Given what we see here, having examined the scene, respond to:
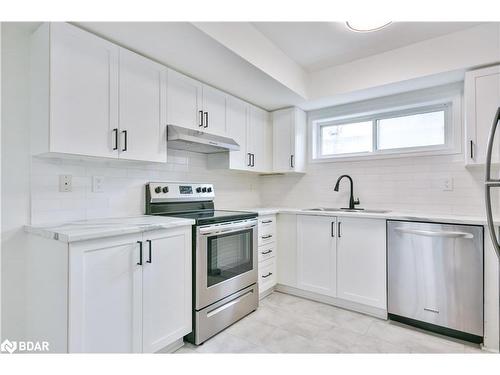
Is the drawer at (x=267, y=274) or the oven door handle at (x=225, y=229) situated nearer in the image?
the oven door handle at (x=225, y=229)

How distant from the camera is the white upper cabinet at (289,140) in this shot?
328cm

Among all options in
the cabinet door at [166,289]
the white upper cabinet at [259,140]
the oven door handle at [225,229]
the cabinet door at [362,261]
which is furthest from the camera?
the white upper cabinet at [259,140]

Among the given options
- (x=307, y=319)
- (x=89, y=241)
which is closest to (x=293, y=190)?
(x=307, y=319)

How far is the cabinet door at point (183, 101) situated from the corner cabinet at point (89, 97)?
137mm

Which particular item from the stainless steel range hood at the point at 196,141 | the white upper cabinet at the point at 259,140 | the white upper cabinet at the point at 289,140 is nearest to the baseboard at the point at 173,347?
the stainless steel range hood at the point at 196,141

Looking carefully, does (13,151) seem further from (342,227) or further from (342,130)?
(342,130)

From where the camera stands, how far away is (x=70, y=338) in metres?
1.34

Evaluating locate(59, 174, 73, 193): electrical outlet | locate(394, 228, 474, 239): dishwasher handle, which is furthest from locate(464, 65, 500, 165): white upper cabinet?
locate(59, 174, 73, 193): electrical outlet

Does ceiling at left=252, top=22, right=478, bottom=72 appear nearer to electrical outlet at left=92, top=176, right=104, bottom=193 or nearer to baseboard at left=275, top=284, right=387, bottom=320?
electrical outlet at left=92, top=176, right=104, bottom=193

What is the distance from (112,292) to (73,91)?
121cm

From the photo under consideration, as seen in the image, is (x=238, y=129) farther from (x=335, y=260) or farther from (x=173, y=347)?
(x=173, y=347)

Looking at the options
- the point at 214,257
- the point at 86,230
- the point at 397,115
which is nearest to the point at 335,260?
the point at 214,257

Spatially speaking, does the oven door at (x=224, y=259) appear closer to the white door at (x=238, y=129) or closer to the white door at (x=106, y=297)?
the white door at (x=106, y=297)

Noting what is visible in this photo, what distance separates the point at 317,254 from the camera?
2766 mm
